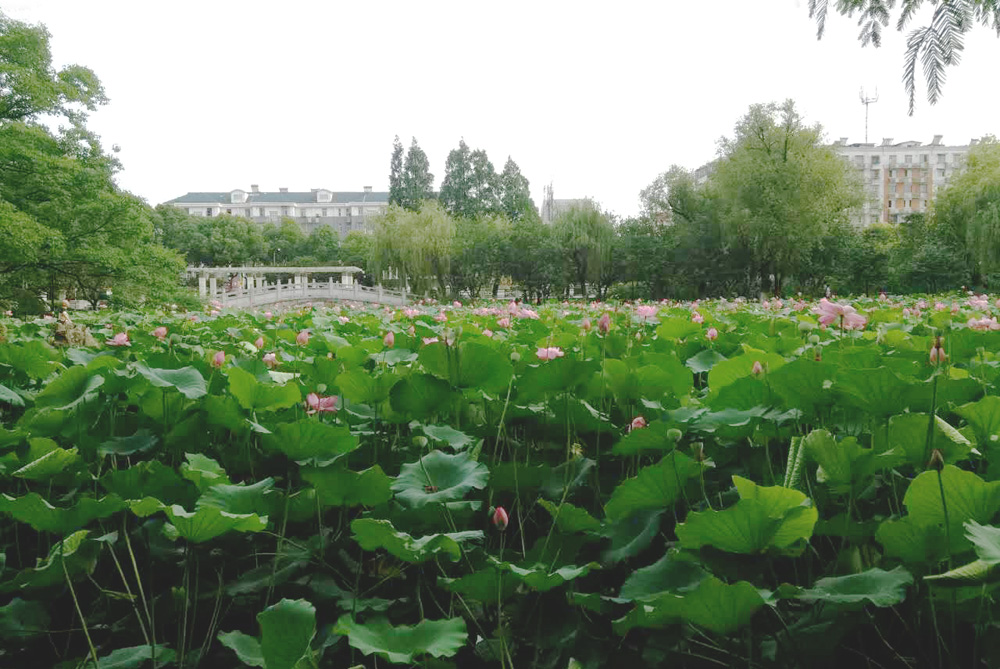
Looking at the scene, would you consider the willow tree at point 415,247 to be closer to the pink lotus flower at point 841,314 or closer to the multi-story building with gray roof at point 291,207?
the pink lotus flower at point 841,314

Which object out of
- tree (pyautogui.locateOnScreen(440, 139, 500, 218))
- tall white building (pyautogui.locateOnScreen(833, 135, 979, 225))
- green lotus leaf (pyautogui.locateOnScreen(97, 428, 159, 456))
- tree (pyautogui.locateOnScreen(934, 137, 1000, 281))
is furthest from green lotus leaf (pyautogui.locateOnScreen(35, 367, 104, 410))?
tall white building (pyautogui.locateOnScreen(833, 135, 979, 225))

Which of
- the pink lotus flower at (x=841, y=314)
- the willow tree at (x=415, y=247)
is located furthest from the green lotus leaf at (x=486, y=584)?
the willow tree at (x=415, y=247)

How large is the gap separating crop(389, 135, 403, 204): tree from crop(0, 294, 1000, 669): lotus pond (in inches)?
2228

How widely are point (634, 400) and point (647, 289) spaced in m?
31.9

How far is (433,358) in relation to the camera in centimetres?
140

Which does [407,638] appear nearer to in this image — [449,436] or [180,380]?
[449,436]

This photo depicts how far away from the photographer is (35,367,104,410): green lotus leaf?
145cm

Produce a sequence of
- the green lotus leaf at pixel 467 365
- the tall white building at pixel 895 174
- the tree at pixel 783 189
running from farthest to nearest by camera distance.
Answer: the tall white building at pixel 895 174, the tree at pixel 783 189, the green lotus leaf at pixel 467 365

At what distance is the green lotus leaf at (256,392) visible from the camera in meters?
1.37

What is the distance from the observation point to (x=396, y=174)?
57.5 metres

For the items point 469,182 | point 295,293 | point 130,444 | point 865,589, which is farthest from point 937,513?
point 469,182

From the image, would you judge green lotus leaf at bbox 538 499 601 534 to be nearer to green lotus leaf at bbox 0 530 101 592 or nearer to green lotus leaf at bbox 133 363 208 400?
green lotus leaf at bbox 0 530 101 592

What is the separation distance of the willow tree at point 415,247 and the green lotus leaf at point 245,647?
31.9 meters

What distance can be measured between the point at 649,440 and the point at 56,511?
916 mm
